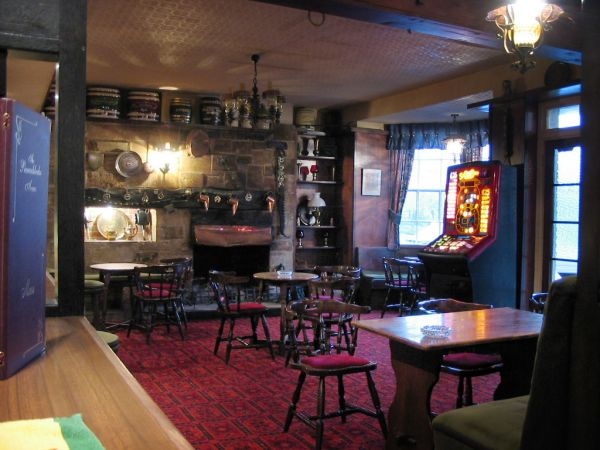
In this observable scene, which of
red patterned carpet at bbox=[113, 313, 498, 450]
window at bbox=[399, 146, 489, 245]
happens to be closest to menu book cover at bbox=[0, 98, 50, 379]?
red patterned carpet at bbox=[113, 313, 498, 450]

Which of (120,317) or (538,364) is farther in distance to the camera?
Answer: (120,317)

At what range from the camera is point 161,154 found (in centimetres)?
818

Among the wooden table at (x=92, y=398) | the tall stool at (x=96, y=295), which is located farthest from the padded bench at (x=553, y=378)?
the tall stool at (x=96, y=295)

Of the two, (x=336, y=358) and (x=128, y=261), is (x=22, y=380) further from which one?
(x=128, y=261)

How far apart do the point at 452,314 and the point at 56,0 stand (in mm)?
2779

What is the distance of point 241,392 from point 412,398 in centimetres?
194

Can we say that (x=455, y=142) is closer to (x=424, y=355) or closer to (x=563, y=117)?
(x=563, y=117)

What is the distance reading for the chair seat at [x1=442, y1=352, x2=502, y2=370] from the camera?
11.5ft

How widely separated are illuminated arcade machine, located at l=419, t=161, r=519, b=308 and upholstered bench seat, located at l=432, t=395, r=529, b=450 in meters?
3.59

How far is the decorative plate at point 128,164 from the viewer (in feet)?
26.0

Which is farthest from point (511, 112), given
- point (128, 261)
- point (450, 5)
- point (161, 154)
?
point (128, 261)

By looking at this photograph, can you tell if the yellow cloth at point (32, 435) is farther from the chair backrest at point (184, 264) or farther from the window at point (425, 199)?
the window at point (425, 199)

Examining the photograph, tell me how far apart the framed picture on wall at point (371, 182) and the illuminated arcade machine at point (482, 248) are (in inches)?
118

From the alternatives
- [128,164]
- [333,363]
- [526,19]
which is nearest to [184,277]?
[128,164]
